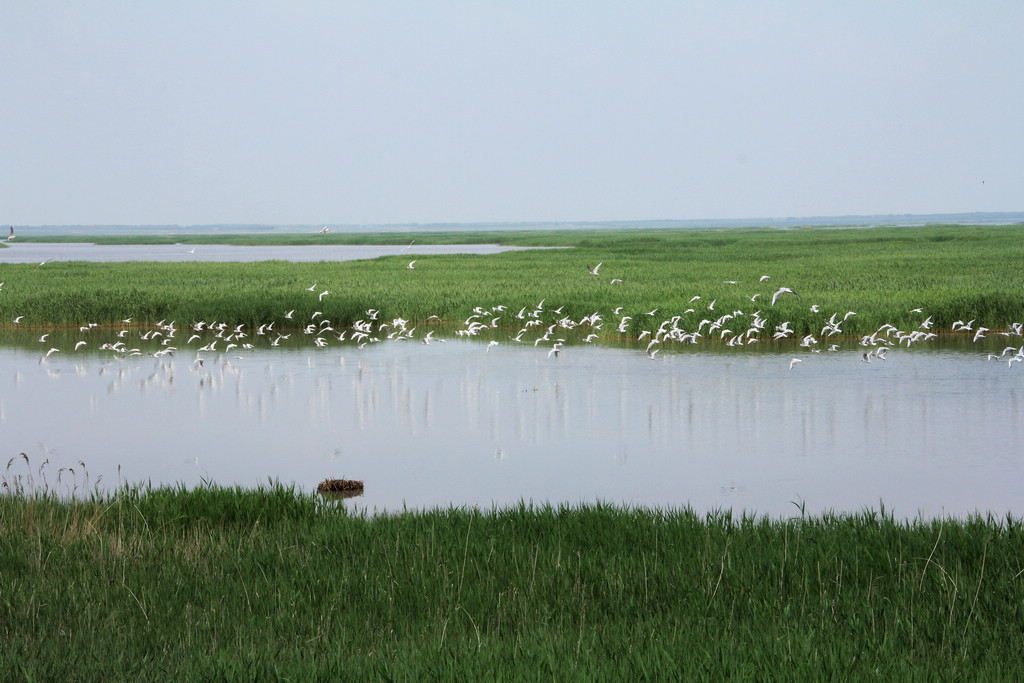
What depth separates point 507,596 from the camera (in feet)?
23.6

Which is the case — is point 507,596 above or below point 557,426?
above

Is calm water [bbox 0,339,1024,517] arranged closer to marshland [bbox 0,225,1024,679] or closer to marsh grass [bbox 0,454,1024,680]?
marshland [bbox 0,225,1024,679]

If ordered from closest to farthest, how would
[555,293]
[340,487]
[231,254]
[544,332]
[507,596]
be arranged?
[507,596]
[340,487]
[544,332]
[555,293]
[231,254]

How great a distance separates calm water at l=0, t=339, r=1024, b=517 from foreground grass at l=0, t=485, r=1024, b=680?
1638 mm

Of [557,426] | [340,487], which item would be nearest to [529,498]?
[340,487]

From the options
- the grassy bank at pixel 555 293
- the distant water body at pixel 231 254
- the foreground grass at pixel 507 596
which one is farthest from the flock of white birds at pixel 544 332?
the distant water body at pixel 231 254

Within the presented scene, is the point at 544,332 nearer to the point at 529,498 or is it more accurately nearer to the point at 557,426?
the point at 557,426

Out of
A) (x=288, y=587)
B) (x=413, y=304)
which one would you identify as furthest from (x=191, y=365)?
(x=288, y=587)

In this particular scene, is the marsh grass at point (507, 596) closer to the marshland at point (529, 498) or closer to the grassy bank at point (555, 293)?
the marshland at point (529, 498)

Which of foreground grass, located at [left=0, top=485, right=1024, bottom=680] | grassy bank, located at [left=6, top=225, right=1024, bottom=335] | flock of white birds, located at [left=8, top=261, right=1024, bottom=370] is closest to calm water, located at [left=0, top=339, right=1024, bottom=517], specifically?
flock of white birds, located at [left=8, top=261, right=1024, bottom=370]

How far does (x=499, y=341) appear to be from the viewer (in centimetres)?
2655

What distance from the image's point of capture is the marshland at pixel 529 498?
20.5 feet

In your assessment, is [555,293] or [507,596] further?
[555,293]

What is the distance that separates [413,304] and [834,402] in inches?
722
